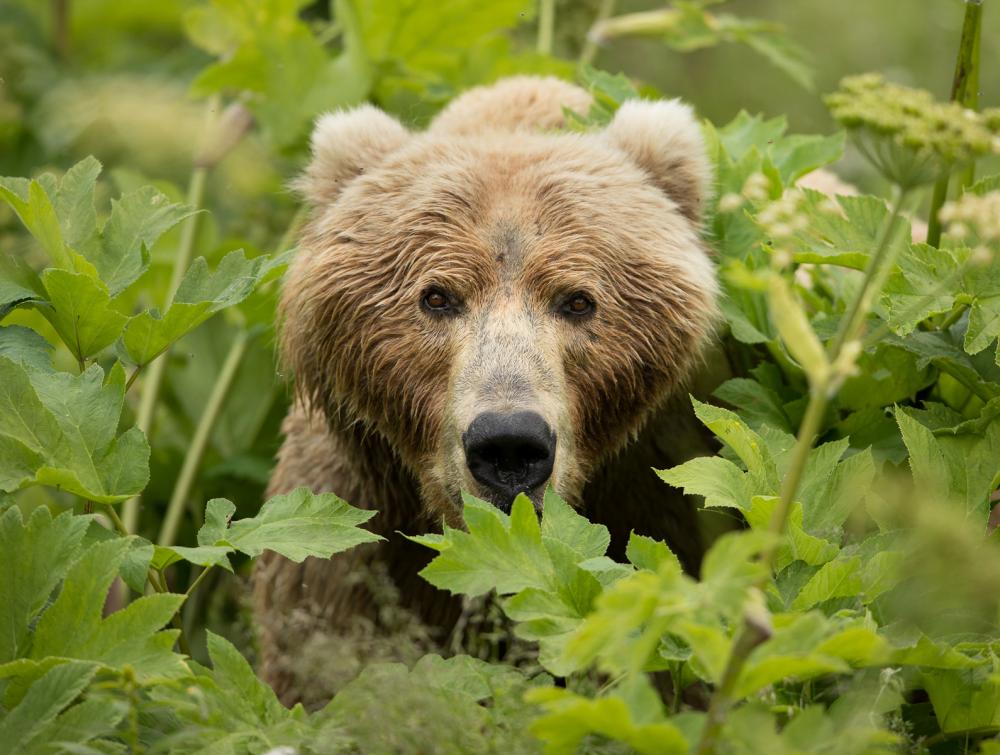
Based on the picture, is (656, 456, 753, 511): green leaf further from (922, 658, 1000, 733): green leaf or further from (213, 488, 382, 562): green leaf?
(213, 488, 382, 562): green leaf

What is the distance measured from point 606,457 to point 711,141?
100 cm

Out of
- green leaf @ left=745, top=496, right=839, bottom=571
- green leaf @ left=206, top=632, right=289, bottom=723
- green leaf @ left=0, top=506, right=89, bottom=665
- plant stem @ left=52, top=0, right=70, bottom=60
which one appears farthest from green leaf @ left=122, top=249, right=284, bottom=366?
plant stem @ left=52, top=0, right=70, bottom=60

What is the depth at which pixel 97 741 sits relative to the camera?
240 centimetres

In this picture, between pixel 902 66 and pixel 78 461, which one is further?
pixel 902 66

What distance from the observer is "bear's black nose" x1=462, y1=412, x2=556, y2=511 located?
3004 millimetres

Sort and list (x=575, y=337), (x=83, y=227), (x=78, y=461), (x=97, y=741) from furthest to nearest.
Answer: (x=575, y=337), (x=83, y=227), (x=78, y=461), (x=97, y=741)


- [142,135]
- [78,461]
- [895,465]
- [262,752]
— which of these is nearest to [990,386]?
[895,465]

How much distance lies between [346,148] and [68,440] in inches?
58.2

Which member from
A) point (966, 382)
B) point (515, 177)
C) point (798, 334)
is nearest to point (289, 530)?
point (798, 334)

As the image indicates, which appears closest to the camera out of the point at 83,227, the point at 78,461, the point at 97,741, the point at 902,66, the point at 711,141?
the point at 97,741

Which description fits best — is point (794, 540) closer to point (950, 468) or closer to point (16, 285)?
point (950, 468)

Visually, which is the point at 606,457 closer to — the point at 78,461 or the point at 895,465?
the point at 895,465

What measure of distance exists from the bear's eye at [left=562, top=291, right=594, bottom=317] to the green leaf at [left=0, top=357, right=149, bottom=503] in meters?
1.20

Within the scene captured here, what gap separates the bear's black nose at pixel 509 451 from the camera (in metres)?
3.00
